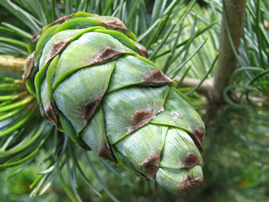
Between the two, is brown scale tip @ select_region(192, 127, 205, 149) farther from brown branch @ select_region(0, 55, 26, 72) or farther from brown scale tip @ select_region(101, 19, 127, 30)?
brown branch @ select_region(0, 55, 26, 72)

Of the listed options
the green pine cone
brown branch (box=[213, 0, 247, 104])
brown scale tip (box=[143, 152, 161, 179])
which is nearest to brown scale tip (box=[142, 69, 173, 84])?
the green pine cone

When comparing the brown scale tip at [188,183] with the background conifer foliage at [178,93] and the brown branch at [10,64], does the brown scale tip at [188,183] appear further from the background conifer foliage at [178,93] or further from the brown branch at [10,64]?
the brown branch at [10,64]

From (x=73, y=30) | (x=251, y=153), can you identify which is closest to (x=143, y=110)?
(x=73, y=30)

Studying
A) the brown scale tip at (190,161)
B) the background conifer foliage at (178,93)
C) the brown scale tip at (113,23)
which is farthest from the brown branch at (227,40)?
the brown scale tip at (190,161)

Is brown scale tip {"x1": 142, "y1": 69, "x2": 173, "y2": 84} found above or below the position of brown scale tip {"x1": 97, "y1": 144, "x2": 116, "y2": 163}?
above

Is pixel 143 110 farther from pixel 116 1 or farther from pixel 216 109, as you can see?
pixel 216 109

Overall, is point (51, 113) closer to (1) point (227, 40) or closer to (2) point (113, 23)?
(2) point (113, 23)

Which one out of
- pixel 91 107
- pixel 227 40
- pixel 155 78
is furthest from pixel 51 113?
pixel 227 40
